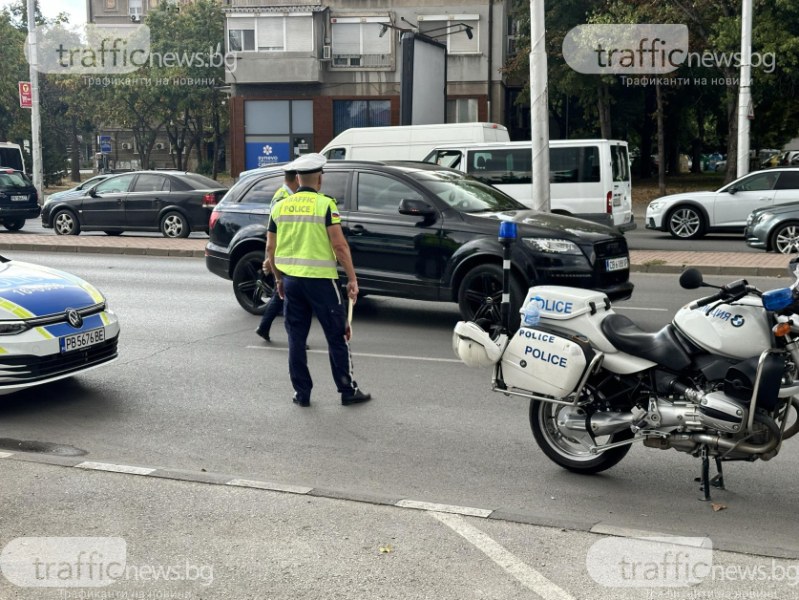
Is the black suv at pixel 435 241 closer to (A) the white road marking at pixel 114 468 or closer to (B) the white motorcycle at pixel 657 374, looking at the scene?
(B) the white motorcycle at pixel 657 374

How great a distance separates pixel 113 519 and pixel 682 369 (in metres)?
2.96

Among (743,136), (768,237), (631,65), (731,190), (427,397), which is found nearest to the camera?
(427,397)

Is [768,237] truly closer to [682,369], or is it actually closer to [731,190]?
[731,190]

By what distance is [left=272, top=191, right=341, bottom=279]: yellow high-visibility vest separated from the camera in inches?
293

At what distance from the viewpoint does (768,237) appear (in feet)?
57.9

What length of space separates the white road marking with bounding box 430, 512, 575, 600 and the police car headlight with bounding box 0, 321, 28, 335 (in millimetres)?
3611

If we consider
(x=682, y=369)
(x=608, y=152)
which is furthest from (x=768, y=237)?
(x=682, y=369)

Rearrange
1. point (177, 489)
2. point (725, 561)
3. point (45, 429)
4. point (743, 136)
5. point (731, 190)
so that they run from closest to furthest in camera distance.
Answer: point (725, 561), point (177, 489), point (45, 429), point (731, 190), point (743, 136)

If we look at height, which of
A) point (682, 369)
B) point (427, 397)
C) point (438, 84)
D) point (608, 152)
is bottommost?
point (427, 397)

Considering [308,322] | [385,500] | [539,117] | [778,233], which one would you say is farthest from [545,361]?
[778,233]

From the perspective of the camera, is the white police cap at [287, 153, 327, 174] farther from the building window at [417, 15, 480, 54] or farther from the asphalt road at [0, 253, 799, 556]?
the building window at [417, 15, 480, 54]

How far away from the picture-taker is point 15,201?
2581 centimetres

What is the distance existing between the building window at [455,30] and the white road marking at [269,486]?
39382mm

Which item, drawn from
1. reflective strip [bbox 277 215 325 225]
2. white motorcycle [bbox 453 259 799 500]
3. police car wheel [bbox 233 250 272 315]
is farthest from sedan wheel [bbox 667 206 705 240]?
white motorcycle [bbox 453 259 799 500]
